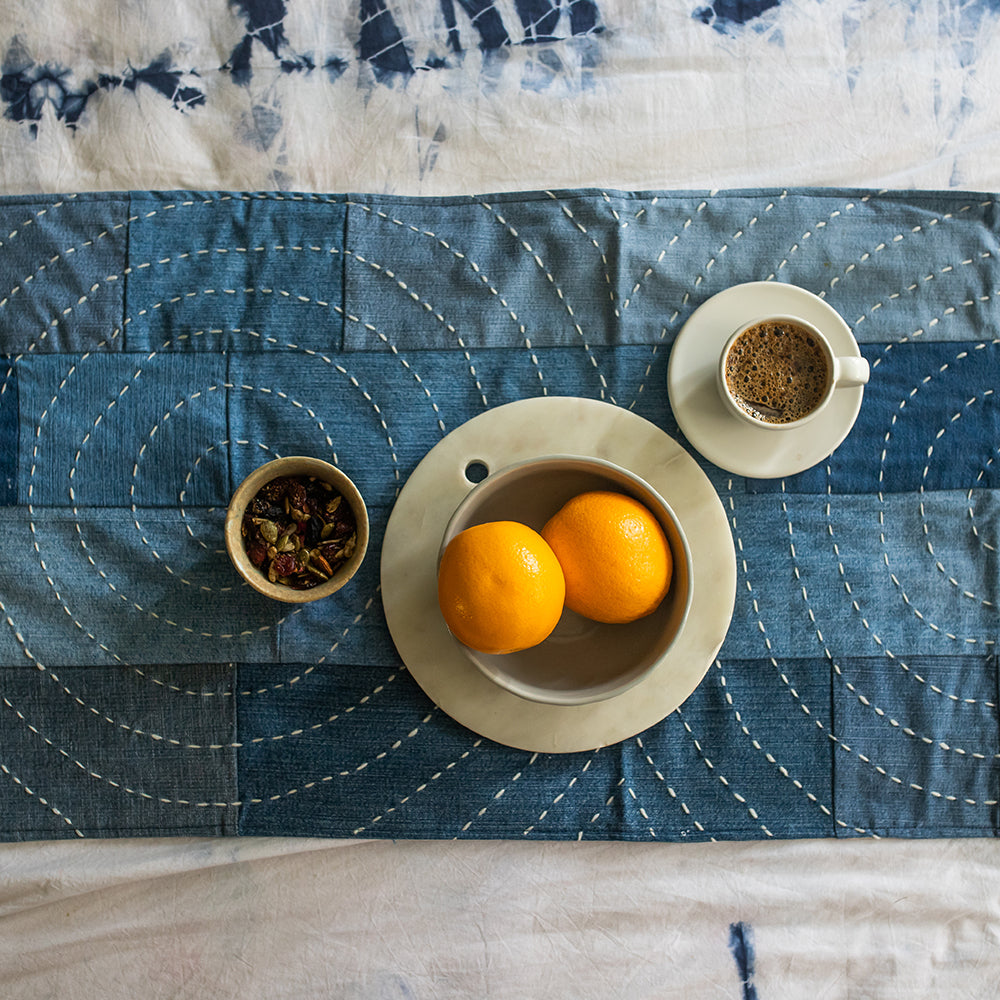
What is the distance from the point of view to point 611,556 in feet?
1.88

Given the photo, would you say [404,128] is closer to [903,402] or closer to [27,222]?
[27,222]

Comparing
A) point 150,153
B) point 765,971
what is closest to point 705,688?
point 765,971

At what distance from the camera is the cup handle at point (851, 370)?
A: 25.8 inches

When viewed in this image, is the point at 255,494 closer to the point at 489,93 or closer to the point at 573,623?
the point at 573,623

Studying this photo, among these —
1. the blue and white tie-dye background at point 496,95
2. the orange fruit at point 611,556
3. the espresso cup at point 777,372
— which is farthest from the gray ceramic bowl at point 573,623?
the blue and white tie-dye background at point 496,95

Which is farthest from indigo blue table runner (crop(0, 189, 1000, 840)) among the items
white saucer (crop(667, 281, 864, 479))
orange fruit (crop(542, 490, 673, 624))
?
orange fruit (crop(542, 490, 673, 624))

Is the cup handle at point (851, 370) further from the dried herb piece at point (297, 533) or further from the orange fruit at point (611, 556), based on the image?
the dried herb piece at point (297, 533)

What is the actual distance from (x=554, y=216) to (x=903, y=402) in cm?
36

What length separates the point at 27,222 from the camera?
2.40ft

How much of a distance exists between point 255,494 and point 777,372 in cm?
45

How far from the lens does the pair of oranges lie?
554 mm

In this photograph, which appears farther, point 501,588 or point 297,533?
point 297,533

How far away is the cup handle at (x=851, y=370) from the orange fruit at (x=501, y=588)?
0.29 m

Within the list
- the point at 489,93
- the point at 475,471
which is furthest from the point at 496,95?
the point at 475,471
